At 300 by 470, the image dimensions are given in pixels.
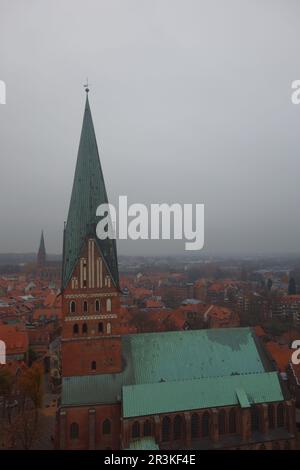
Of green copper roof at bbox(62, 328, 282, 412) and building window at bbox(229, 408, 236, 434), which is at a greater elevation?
green copper roof at bbox(62, 328, 282, 412)

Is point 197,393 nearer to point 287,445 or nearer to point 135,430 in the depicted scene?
point 135,430

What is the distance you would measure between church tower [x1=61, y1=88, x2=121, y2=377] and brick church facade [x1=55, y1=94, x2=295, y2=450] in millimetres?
62

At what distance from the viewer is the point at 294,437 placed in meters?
24.7

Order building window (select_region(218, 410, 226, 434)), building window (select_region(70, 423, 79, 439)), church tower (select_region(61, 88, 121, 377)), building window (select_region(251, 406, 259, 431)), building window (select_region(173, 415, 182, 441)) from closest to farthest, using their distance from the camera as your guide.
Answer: building window (select_region(70, 423, 79, 439)) → building window (select_region(173, 415, 182, 441)) → church tower (select_region(61, 88, 121, 377)) → building window (select_region(218, 410, 226, 434)) → building window (select_region(251, 406, 259, 431))

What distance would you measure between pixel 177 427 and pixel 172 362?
392 cm

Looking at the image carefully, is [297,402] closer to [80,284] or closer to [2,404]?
[80,284]

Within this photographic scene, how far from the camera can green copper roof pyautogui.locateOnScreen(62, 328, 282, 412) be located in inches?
948

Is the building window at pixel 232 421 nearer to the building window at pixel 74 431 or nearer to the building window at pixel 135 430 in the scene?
the building window at pixel 135 430

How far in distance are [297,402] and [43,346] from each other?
113 ft

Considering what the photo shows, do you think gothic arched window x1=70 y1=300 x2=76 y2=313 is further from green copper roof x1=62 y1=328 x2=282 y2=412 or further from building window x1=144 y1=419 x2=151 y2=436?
building window x1=144 y1=419 x2=151 y2=436

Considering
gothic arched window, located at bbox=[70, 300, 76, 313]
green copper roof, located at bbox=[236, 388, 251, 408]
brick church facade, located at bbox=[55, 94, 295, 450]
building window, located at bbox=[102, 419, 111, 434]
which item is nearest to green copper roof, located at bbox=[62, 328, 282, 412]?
brick church facade, located at bbox=[55, 94, 295, 450]
